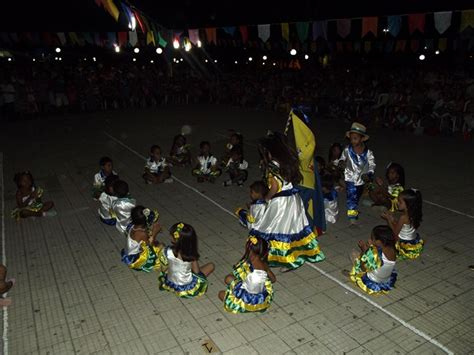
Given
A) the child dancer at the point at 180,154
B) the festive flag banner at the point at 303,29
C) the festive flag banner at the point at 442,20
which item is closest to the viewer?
the festive flag banner at the point at 442,20

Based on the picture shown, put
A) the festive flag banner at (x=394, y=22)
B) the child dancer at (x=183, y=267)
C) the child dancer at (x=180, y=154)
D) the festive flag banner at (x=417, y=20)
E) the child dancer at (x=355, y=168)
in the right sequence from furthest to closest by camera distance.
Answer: the festive flag banner at (x=394, y=22), the festive flag banner at (x=417, y=20), the child dancer at (x=180, y=154), the child dancer at (x=355, y=168), the child dancer at (x=183, y=267)

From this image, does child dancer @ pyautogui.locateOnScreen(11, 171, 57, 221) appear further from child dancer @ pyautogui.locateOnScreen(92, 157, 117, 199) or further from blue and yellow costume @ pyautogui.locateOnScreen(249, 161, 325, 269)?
blue and yellow costume @ pyautogui.locateOnScreen(249, 161, 325, 269)

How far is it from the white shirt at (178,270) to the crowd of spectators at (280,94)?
11.7 metres

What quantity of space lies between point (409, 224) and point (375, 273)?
1.32 metres

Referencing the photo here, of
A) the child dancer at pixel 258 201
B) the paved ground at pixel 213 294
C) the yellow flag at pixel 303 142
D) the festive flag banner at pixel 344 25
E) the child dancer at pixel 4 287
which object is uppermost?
the festive flag banner at pixel 344 25

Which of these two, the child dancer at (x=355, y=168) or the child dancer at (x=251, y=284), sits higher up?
the child dancer at (x=355, y=168)

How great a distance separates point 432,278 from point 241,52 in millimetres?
38959

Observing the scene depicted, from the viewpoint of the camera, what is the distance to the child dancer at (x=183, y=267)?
474cm

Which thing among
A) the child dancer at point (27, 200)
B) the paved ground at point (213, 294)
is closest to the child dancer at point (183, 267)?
the paved ground at point (213, 294)

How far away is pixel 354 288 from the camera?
533 centimetres

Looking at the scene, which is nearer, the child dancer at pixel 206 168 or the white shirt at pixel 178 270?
the white shirt at pixel 178 270

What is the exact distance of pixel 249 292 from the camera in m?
4.73

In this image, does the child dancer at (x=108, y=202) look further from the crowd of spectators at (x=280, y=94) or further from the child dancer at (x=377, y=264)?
the crowd of spectators at (x=280, y=94)

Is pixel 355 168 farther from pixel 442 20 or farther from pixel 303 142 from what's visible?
pixel 442 20
